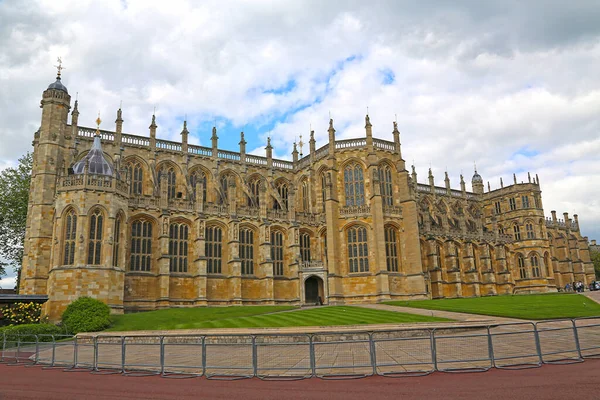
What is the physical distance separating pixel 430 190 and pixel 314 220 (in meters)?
23.5

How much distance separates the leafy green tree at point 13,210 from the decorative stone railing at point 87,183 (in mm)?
15542

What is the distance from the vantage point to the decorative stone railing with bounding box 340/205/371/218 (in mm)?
47938

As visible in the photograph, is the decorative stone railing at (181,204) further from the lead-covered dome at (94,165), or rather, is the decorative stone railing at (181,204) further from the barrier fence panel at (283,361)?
the barrier fence panel at (283,361)

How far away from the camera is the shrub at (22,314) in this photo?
3391 cm

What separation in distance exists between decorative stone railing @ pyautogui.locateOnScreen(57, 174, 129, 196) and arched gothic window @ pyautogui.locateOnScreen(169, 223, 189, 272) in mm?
7117

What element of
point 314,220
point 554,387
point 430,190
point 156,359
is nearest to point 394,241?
point 314,220

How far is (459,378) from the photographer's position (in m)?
12.2

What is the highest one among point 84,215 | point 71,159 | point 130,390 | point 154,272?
point 71,159

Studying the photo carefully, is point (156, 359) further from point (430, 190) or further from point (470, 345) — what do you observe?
point (430, 190)

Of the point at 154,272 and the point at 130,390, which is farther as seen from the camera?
the point at 154,272

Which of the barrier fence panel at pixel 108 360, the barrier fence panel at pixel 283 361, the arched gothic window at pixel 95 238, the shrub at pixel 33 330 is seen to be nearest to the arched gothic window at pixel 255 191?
the arched gothic window at pixel 95 238

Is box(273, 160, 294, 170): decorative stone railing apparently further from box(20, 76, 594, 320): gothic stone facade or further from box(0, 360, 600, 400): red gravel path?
box(0, 360, 600, 400): red gravel path

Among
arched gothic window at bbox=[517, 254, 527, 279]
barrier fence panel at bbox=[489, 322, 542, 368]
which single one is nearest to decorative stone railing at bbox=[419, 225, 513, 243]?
arched gothic window at bbox=[517, 254, 527, 279]

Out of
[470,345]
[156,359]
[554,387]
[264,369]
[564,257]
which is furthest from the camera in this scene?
[564,257]
